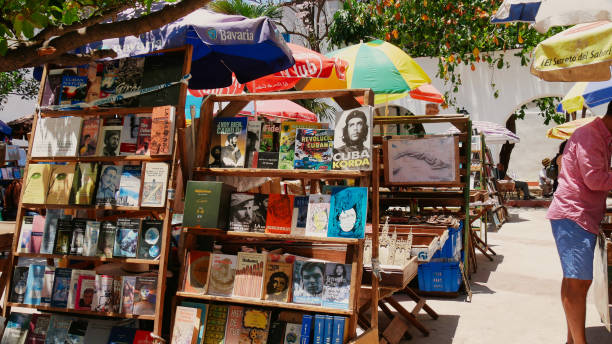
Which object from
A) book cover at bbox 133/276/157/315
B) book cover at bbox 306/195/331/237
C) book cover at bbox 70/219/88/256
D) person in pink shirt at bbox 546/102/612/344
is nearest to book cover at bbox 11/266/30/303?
book cover at bbox 70/219/88/256

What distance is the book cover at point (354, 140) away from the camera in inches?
117

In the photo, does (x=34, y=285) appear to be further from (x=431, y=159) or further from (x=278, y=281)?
(x=431, y=159)

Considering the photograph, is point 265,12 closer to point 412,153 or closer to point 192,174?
point 412,153

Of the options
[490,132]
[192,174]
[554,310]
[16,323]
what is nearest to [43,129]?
[192,174]

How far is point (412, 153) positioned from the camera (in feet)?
16.7

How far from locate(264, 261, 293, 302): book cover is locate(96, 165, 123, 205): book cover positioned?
47.1 inches

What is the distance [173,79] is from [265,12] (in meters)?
10.4

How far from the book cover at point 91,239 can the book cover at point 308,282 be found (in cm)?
140

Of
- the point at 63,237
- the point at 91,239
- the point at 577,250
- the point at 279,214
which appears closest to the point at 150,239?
the point at 91,239

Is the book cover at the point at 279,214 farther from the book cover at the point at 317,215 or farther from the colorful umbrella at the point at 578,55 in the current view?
the colorful umbrella at the point at 578,55

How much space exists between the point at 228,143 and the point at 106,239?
3.49 feet

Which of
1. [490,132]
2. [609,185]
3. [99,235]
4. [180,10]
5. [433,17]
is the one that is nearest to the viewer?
[180,10]

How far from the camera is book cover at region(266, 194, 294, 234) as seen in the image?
3.11 meters

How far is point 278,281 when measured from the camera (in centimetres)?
304
